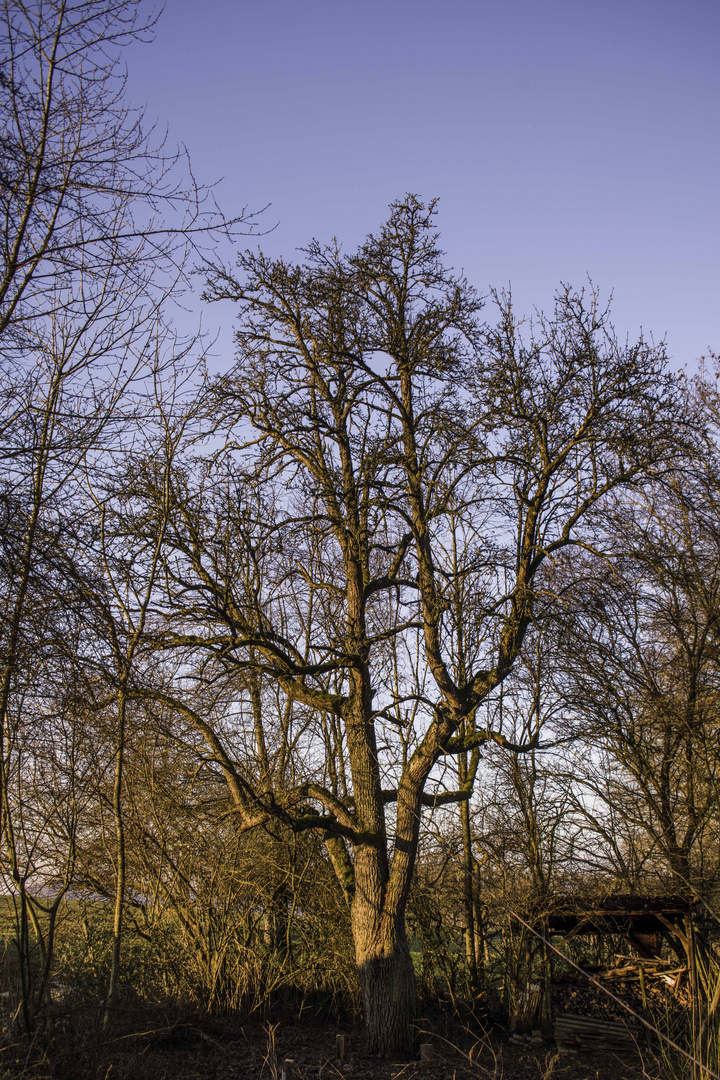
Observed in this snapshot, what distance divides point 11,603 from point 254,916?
27.0 feet

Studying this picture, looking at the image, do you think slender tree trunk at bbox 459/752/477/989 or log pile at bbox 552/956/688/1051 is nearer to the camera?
log pile at bbox 552/956/688/1051

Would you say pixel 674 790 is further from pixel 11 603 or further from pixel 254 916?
pixel 11 603

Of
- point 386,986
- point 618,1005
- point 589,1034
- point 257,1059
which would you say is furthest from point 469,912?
point 257,1059

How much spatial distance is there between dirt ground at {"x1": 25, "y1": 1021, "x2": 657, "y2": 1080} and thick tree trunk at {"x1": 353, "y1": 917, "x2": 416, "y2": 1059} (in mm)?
376

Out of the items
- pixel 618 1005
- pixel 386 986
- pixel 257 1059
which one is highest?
pixel 386 986

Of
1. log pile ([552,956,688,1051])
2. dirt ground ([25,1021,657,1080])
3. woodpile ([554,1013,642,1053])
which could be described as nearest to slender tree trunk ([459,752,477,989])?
dirt ground ([25,1021,657,1080])

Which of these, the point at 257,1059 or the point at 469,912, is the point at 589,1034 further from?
the point at 257,1059

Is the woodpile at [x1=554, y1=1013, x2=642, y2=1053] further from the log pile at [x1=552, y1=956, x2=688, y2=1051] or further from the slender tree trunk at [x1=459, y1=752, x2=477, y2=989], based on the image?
the slender tree trunk at [x1=459, y1=752, x2=477, y2=989]

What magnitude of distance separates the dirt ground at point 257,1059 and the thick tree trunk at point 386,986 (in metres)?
0.38

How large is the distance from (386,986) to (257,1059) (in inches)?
87.5

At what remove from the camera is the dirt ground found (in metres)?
5.60

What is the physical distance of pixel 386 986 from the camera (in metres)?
9.84

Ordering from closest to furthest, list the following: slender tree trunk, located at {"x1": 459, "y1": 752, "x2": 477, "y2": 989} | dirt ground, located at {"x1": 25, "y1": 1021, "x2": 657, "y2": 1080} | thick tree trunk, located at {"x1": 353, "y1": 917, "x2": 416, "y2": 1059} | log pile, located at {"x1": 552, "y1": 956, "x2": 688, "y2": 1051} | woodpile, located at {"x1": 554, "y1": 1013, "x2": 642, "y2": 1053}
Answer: dirt ground, located at {"x1": 25, "y1": 1021, "x2": 657, "y2": 1080}
thick tree trunk, located at {"x1": 353, "y1": 917, "x2": 416, "y2": 1059}
log pile, located at {"x1": 552, "y1": 956, "x2": 688, "y2": 1051}
woodpile, located at {"x1": 554, "y1": 1013, "x2": 642, "y2": 1053}
slender tree trunk, located at {"x1": 459, "y1": 752, "x2": 477, "y2": 989}

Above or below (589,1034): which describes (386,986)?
above
